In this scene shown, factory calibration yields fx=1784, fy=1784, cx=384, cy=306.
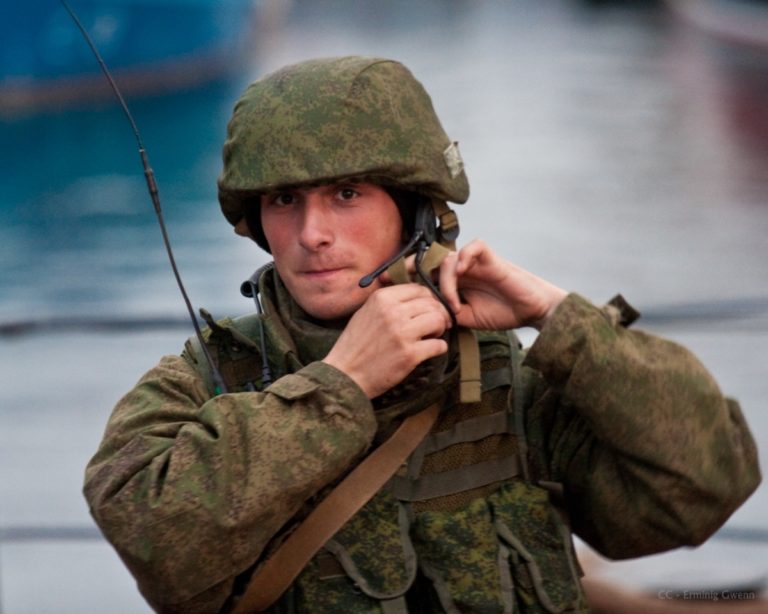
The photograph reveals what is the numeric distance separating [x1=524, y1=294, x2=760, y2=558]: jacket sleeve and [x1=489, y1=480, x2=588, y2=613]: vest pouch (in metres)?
0.09

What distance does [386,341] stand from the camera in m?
2.92

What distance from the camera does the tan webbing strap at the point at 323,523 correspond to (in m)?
2.95

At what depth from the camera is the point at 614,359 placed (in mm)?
2930

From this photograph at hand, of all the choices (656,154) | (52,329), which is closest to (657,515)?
(52,329)

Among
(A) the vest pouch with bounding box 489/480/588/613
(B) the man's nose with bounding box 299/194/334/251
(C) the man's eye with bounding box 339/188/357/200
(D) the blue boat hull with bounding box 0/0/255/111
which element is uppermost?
(C) the man's eye with bounding box 339/188/357/200

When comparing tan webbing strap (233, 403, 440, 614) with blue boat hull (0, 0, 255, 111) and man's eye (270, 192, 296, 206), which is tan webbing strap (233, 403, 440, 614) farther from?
blue boat hull (0, 0, 255, 111)

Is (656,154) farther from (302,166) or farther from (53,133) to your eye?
(302,166)

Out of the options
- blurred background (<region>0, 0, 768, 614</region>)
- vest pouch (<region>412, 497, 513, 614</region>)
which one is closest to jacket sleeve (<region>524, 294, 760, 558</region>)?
vest pouch (<region>412, 497, 513, 614</region>)

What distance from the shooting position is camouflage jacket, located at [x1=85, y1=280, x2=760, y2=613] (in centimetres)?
281

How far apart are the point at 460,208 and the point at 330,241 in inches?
544

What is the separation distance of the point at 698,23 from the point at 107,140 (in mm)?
14839

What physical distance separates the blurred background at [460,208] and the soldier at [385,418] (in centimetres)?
200

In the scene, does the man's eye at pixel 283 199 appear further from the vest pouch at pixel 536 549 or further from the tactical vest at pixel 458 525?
the vest pouch at pixel 536 549

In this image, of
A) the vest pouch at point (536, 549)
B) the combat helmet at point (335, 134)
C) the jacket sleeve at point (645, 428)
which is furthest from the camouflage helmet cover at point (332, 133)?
the vest pouch at point (536, 549)
